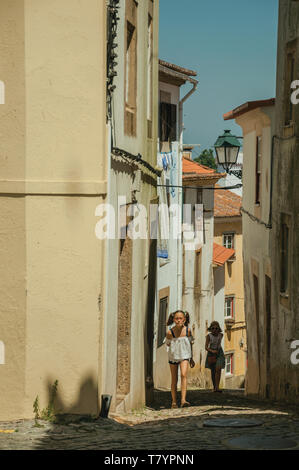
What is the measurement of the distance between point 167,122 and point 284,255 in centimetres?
1070

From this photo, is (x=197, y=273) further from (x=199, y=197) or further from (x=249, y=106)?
(x=249, y=106)

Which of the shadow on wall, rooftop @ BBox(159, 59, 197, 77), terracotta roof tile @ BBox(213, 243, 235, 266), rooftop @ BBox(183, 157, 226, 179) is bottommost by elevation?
the shadow on wall

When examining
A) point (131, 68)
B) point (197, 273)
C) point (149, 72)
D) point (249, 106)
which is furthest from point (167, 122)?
point (131, 68)

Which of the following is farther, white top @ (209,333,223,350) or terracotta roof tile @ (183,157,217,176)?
terracotta roof tile @ (183,157,217,176)

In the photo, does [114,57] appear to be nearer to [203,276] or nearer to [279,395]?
[279,395]

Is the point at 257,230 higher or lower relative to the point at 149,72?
lower

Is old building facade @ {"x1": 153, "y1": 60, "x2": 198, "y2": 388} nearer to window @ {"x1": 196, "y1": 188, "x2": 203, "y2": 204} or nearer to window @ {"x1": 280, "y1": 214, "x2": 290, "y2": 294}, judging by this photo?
window @ {"x1": 196, "y1": 188, "x2": 203, "y2": 204}

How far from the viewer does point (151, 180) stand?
55.6ft

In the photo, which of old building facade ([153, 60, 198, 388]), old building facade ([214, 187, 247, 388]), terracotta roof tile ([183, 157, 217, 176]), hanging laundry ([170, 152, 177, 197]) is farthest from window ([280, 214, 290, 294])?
Answer: old building facade ([214, 187, 247, 388])

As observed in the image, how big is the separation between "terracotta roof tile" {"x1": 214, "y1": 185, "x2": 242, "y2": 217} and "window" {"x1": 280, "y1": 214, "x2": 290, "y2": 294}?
27759 mm

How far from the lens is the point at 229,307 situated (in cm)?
4706

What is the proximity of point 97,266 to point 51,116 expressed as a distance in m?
1.72

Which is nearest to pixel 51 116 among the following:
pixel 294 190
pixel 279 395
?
pixel 294 190

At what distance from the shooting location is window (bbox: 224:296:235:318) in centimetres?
4681
